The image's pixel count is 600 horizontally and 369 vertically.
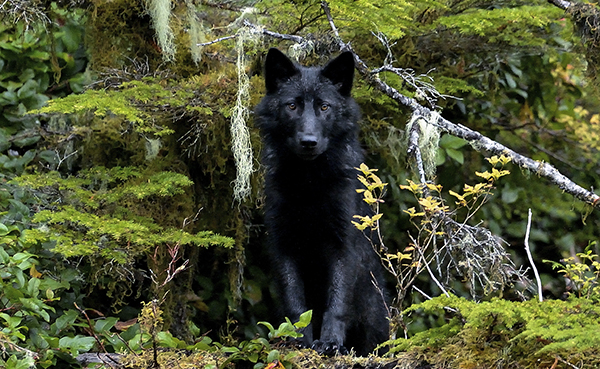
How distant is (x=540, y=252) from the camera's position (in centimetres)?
781

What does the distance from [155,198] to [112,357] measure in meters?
1.80

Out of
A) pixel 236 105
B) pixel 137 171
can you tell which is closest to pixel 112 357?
pixel 137 171

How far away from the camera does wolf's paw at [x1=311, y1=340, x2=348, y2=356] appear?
398cm

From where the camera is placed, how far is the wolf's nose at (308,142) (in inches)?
171

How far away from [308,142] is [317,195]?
1.44 feet

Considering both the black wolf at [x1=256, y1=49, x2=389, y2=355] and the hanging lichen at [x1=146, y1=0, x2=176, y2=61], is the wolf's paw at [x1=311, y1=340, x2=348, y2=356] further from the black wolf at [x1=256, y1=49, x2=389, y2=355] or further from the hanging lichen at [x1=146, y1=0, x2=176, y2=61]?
the hanging lichen at [x1=146, y1=0, x2=176, y2=61]

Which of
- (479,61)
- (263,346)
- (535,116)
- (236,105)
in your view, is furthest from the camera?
(535,116)

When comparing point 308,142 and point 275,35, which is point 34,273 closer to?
point 308,142

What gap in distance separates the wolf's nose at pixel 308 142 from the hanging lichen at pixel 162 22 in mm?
1772

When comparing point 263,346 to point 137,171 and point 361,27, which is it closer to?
point 137,171

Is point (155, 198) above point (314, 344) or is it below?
above

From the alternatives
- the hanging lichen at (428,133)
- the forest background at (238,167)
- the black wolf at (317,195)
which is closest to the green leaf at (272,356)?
the forest background at (238,167)

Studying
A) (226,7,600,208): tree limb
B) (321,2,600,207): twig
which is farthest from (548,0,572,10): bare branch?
(321,2,600,207): twig

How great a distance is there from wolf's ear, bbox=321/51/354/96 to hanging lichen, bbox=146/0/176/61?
1.52 m
